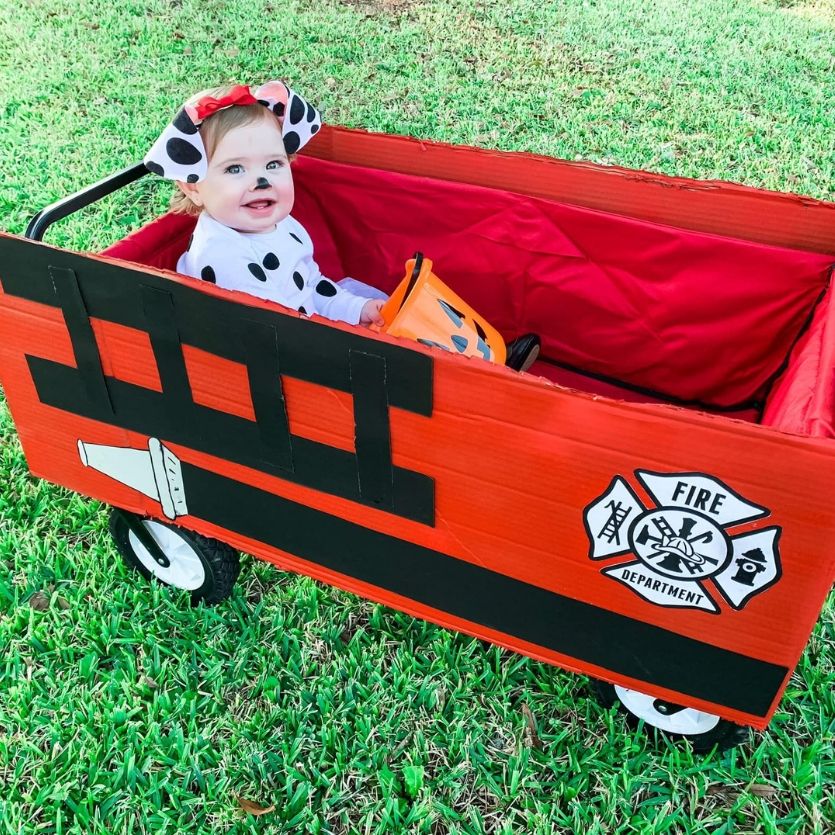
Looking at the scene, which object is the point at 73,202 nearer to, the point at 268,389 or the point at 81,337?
the point at 81,337

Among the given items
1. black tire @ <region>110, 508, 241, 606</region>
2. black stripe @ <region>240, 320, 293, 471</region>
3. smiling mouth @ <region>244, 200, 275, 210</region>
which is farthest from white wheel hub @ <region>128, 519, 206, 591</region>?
smiling mouth @ <region>244, 200, 275, 210</region>

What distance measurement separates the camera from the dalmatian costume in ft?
4.99

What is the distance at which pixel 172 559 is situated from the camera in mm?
1710

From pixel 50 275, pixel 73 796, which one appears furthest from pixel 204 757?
pixel 50 275

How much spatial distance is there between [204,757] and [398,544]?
545mm

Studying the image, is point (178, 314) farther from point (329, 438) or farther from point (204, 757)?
point (204, 757)

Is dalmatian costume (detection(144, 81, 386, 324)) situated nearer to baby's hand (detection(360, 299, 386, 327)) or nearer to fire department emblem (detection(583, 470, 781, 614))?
baby's hand (detection(360, 299, 386, 327))

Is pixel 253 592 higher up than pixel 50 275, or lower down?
lower down

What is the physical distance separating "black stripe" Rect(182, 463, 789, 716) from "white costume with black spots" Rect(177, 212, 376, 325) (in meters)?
0.44

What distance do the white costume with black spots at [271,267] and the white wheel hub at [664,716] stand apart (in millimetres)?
994

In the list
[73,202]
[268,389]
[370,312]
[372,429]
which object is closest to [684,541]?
[372,429]

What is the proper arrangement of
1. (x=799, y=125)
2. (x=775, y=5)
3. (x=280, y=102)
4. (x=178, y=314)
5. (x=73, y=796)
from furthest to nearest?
(x=775, y=5), (x=799, y=125), (x=280, y=102), (x=73, y=796), (x=178, y=314)

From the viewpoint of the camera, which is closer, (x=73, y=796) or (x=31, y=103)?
(x=73, y=796)

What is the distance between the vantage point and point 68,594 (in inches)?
67.9
